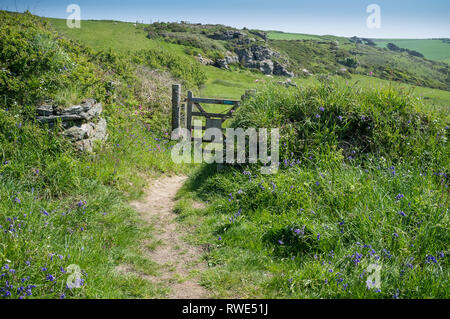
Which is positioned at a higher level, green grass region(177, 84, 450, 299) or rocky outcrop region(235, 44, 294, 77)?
rocky outcrop region(235, 44, 294, 77)

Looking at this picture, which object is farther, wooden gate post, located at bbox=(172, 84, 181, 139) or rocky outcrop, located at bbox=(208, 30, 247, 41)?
rocky outcrop, located at bbox=(208, 30, 247, 41)

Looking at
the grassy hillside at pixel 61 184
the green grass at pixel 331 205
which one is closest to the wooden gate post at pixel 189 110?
the grassy hillside at pixel 61 184

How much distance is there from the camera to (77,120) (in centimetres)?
736

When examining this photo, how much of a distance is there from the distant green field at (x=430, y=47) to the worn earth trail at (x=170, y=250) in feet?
376

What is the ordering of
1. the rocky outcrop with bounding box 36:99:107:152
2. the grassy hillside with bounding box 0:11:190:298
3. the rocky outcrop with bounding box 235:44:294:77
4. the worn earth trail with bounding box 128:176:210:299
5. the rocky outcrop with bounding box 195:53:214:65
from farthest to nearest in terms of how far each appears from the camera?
the rocky outcrop with bounding box 235:44:294:77, the rocky outcrop with bounding box 195:53:214:65, the rocky outcrop with bounding box 36:99:107:152, the worn earth trail with bounding box 128:176:210:299, the grassy hillside with bounding box 0:11:190:298

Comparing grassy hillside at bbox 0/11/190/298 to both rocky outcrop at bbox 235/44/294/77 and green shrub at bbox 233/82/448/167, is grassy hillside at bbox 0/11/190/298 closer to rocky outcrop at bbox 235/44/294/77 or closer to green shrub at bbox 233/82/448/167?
green shrub at bbox 233/82/448/167

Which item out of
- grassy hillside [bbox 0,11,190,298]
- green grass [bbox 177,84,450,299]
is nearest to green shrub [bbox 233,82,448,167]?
green grass [bbox 177,84,450,299]

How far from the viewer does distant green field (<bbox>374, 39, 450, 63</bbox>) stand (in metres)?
98.6

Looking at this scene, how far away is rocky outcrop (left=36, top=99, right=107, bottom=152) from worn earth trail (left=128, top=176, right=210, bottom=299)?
1937mm

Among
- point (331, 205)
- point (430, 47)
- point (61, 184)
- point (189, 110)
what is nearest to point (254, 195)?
point (331, 205)

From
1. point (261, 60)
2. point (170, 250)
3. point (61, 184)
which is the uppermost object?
point (261, 60)

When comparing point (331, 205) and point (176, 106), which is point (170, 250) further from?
point (176, 106)

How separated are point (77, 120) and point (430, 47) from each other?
138 m

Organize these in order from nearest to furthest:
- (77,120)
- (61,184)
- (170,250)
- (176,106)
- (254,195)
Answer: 1. (170,250)
2. (61,184)
3. (254,195)
4. (77,120)
5. (176,106)
